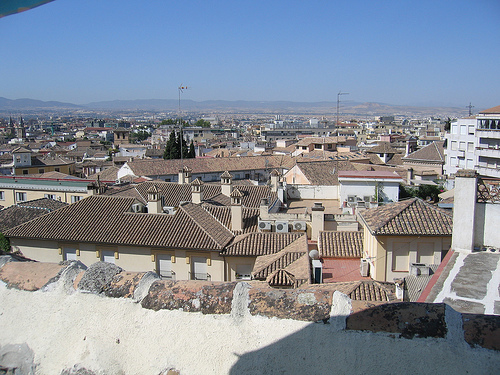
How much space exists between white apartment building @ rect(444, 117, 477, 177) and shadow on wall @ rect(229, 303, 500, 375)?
3493 cm

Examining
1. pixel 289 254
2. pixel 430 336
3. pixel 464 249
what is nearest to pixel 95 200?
pixel 289 254

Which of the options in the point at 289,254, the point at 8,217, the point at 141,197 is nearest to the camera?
the point at 289,254

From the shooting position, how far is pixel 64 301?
115 inches

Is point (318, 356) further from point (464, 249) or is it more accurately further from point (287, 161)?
point (287, 161)

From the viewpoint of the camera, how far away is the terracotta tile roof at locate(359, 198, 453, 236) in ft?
37.9

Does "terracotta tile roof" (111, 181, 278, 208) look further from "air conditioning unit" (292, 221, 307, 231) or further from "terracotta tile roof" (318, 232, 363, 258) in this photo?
"terracotta tile roof" (318, 232, 363, 258)

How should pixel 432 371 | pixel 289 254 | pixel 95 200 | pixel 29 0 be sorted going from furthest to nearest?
1. pixel 95 200
2. pixel 289 254
3. pixel 432 371
4. pixel 29 0

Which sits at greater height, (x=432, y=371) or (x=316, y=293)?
(x=316, y=293)

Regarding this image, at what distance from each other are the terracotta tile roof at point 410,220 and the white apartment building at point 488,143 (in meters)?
19.9

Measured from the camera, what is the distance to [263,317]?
265 centimetres

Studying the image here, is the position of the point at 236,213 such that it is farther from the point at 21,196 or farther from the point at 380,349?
the point at 21,196

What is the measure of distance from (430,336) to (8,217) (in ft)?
70.5

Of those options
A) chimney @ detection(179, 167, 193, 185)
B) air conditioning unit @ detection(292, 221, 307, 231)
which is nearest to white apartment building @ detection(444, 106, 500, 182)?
air conditioning unit @ detection(292, 221, 307, 231)

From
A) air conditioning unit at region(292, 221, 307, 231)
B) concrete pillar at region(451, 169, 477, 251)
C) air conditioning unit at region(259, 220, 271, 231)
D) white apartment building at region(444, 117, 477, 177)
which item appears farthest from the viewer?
white apartment building at region(444, 117, 477, 177)
